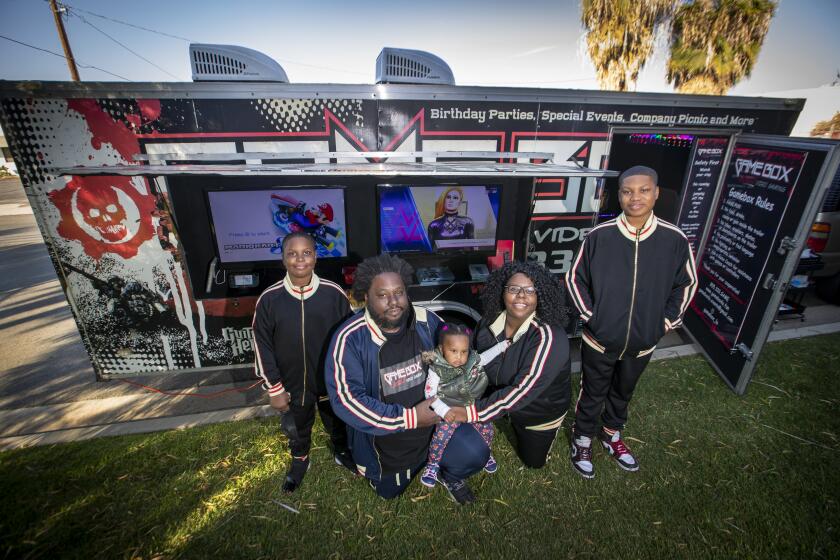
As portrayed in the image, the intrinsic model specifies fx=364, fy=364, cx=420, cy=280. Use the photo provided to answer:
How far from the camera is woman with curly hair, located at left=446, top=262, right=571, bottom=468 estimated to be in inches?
98.7

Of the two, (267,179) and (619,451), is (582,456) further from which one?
(267,179)

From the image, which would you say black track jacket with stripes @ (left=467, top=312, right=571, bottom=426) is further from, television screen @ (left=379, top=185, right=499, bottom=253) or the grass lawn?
television screen @ (left=379, top=185, right=499, bottom=253)

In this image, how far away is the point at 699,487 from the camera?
9.78 feet

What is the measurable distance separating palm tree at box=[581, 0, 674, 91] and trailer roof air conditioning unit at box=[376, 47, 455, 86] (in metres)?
11.8

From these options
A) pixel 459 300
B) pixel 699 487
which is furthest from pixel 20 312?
pixel 699 487

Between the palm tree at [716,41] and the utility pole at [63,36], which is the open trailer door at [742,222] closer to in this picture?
the palm tree at [716,41]

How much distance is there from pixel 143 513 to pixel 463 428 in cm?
255

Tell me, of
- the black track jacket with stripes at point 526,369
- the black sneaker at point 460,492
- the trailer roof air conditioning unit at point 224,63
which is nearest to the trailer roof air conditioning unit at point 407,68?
the trailer roof air conditioning unit at point 224,63

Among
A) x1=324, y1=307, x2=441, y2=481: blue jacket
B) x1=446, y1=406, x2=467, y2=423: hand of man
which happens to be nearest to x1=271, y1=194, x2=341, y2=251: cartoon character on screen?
x1=324, y1=307, x2=441, y2=481: blue jacket

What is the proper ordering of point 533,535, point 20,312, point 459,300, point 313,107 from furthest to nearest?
point 20,312, point 459,300, point 313,107, point 533,535

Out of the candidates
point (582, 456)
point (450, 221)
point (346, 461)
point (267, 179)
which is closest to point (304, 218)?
point (267, 179)

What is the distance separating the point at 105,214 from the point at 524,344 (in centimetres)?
410

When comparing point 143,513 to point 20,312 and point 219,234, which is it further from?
point 20,312

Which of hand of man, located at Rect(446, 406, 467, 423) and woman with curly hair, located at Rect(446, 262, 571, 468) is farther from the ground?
woman with curly hair, located at Rect(446, 262, 571, 468)
